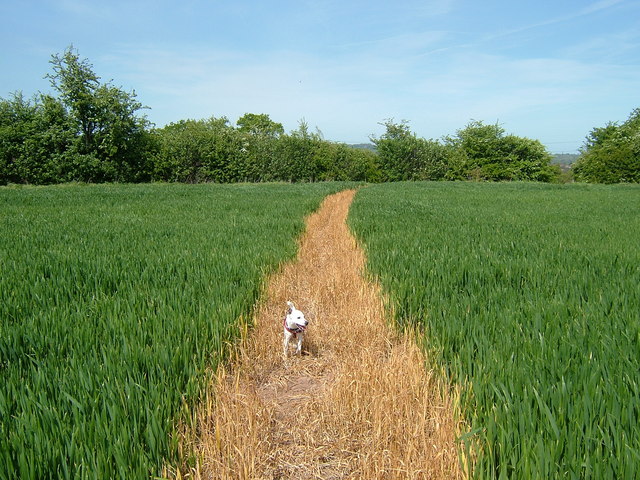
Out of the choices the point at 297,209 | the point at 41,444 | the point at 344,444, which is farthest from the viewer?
the point at 297,209

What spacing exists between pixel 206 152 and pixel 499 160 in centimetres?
3259

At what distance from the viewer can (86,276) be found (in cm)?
471

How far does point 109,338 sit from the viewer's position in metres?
2.80

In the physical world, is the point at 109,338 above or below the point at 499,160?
below

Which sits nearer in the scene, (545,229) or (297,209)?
(545,229)

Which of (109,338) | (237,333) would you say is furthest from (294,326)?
(109,338)

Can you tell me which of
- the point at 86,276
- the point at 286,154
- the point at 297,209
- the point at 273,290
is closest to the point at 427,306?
the point at 273,290

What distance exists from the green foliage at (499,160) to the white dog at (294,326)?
153 ft

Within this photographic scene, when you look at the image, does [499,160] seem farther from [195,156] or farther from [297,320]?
[297,320]

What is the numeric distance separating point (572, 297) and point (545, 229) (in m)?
5.76

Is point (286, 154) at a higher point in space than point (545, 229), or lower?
higher

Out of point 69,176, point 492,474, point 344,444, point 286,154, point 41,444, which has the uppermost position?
point 286,154

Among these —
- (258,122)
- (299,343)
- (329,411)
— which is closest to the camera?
(329,411)

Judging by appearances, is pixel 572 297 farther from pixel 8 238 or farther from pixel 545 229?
pixel 8 238
